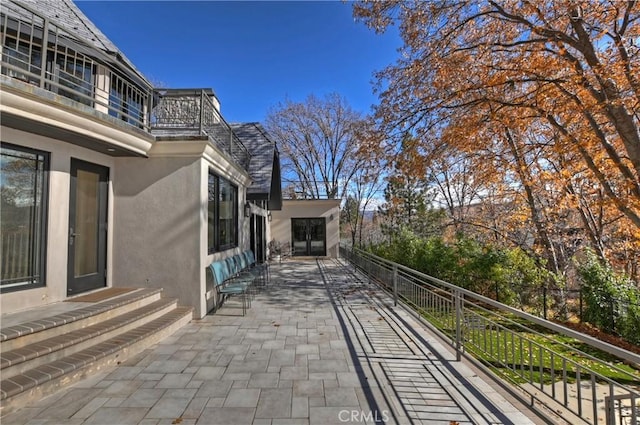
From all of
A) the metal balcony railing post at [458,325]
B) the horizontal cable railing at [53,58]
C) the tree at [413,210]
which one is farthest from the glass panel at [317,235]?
the metal balcony railing post at [458,325]

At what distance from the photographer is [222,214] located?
7105mm

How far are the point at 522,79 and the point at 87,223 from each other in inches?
336

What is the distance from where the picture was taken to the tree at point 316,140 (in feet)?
77.7

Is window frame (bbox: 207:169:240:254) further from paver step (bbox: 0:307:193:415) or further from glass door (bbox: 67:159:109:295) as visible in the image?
paver step (bbox: 0:307:193:415)

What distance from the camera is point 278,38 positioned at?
35.8ft

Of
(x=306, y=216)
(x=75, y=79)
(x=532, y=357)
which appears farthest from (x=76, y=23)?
(x=306, y=216)

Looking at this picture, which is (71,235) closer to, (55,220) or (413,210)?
(55,220)

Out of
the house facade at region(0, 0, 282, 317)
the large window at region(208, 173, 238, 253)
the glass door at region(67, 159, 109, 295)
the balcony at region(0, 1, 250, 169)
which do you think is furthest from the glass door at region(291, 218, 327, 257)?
the glass door at region(67, 159, 109, 295)

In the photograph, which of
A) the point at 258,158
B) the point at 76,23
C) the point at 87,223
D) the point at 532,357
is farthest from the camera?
the point at 258,158

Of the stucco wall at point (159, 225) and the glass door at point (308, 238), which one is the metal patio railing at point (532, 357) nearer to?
the stucco wall at point (159, 225)

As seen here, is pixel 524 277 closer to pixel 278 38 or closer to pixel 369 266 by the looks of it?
pixel 369 266

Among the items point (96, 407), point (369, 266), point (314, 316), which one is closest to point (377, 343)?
point (314, 316)

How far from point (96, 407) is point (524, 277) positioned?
27.5ft

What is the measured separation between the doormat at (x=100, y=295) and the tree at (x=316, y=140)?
18.5 meters
